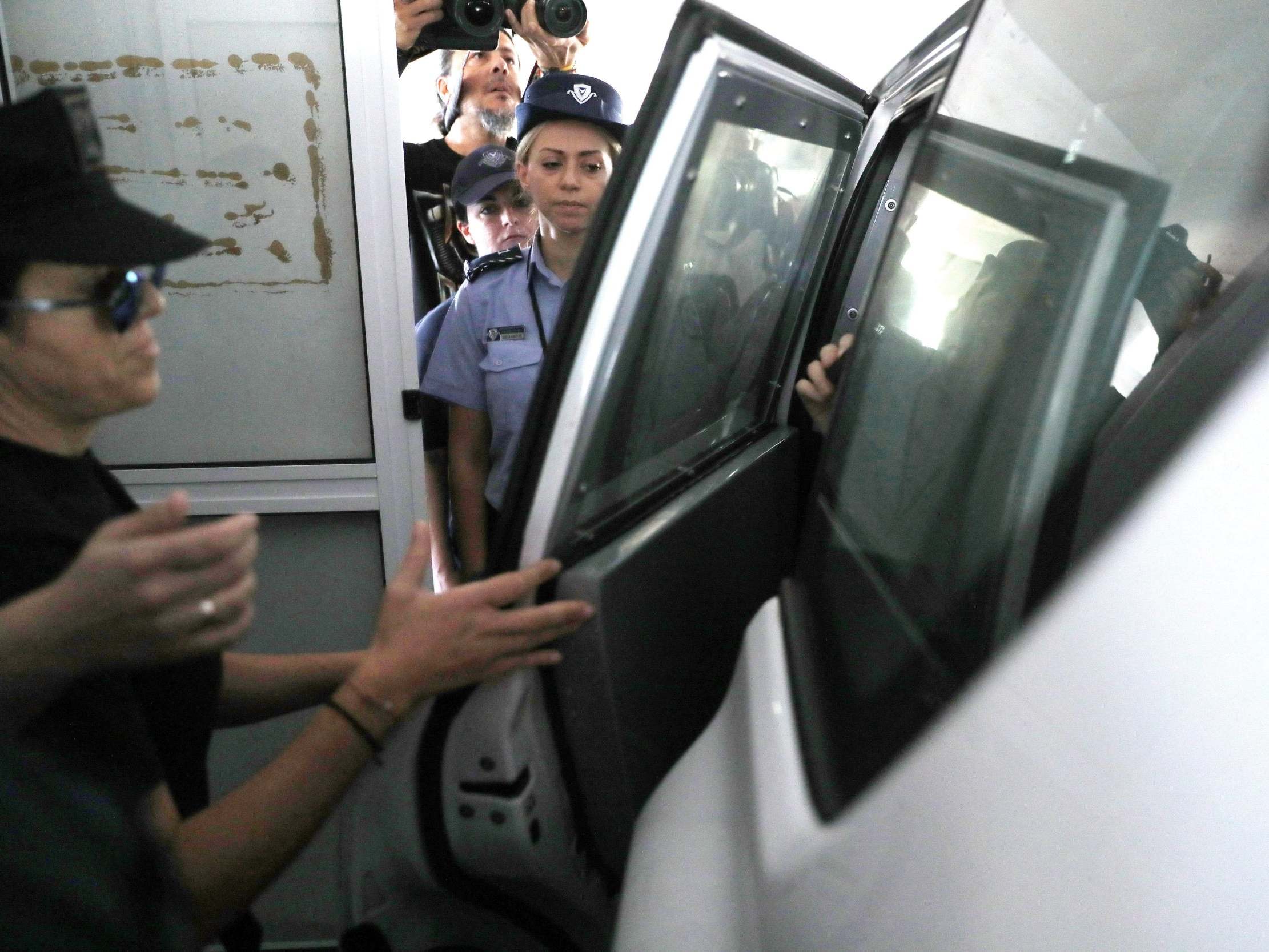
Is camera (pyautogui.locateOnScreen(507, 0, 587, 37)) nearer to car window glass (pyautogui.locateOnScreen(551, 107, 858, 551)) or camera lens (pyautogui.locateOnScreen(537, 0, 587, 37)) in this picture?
camera lens (pyautogui.locateOnScreen(537, 0, 587, 37))

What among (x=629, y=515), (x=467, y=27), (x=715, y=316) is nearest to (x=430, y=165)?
(x=467, y=27)

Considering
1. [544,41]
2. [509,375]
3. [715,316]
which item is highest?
[544,41]

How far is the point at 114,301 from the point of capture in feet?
2.89

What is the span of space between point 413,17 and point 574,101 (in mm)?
535

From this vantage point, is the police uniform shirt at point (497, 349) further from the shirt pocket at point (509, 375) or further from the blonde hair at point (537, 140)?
the blonde hair at point (537, 140)

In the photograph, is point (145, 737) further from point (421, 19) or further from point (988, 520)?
point (421, 19)

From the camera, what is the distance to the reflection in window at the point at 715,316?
1.22 m

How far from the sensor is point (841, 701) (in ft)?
2.97

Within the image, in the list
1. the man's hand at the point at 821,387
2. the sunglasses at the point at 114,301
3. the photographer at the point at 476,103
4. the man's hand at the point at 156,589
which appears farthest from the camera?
the photographer at the point at 476,103

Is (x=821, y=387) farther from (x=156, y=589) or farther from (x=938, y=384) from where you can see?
(x=156, y=589)

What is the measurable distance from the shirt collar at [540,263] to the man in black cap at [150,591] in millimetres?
1410

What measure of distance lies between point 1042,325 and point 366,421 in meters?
1.92

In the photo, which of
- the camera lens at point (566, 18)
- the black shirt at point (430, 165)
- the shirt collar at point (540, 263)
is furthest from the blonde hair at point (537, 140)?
the black shirt at point (430, 165)

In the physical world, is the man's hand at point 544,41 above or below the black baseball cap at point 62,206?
above
